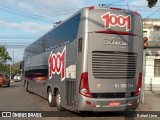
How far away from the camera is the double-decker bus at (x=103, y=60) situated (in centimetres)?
1197

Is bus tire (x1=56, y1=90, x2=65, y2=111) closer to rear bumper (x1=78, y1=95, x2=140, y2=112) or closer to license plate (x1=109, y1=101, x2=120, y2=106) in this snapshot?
rear bumper (x1=78, y1=95, x2=140, y2=112)

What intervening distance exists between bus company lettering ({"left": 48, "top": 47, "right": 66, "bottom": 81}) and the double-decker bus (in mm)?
503

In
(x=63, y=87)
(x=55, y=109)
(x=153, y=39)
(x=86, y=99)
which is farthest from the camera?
(x=153, y=39)

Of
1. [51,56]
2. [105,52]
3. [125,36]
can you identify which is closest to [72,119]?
[105,52]

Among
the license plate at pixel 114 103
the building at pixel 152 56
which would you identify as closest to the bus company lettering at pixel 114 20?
the license plate at pixel 114 103

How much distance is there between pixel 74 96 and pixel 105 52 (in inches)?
75.3

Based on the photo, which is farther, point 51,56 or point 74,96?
point 51,56

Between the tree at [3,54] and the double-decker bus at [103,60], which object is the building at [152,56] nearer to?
the double-decker bus at [103,60]

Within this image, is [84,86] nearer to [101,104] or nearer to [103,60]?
[101,104]

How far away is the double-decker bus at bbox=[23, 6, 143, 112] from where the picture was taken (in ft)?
39.3

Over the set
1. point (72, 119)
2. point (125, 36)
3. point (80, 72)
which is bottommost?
point (72, 119)

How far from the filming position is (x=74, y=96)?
12383mm

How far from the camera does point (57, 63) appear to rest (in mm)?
15211

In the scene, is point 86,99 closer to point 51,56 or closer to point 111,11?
point 111,11
